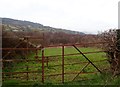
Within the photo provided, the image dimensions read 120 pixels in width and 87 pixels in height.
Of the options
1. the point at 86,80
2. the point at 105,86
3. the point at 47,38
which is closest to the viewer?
the point at 105,86

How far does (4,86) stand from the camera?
338 inches

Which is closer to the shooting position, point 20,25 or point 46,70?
point 46,70

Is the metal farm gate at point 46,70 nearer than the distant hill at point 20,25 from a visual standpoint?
Yes

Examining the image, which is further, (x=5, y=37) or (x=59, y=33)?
(x=59, y=33)

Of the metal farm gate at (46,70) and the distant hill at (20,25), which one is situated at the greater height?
the distant hill at (20,25)

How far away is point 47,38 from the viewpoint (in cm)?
2169

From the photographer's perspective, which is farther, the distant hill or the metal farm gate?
the distant hill

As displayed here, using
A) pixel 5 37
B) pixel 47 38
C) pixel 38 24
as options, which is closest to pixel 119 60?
pixel 5 37

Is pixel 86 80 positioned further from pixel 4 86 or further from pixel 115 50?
pixel 4 86

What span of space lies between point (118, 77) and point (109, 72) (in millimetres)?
543

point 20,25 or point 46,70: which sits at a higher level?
point 20,25

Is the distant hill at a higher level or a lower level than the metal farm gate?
higher

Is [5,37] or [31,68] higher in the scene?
[5,37]

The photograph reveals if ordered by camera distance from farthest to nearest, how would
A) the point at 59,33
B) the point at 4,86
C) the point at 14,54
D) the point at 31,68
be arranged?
the point at 59,33 < the point at 14,54 < the point at 31,68 < the point at 4,86
